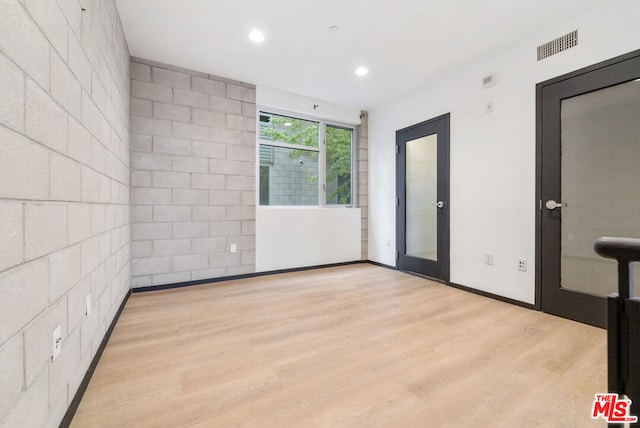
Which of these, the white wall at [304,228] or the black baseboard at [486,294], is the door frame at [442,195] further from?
the white wall at [304,228]

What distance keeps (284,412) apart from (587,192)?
289 centimetres

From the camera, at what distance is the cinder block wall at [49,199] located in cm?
86

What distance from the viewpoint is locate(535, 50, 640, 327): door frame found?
2199 mm

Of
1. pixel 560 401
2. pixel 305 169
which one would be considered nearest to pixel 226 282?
pixel 305 169

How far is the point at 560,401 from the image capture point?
139 centimetres

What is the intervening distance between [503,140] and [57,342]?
3769 mm

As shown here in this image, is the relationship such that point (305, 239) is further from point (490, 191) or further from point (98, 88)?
point (98, 88)

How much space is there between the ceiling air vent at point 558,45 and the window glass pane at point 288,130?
2.92 meters

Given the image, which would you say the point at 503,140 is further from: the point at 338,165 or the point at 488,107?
the point at 338,165

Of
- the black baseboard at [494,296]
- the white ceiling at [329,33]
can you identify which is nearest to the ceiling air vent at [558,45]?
the white ceiling at [329,33]

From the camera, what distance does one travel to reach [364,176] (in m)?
4.94

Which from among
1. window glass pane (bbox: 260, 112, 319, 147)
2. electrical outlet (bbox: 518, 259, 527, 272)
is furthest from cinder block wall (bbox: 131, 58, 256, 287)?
electrical outlet (bbox: 518, 259, 527, 272)

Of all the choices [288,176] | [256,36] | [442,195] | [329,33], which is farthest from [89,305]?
[442,195]

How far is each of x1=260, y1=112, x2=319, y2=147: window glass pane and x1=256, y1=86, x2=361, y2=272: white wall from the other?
0.59ft
